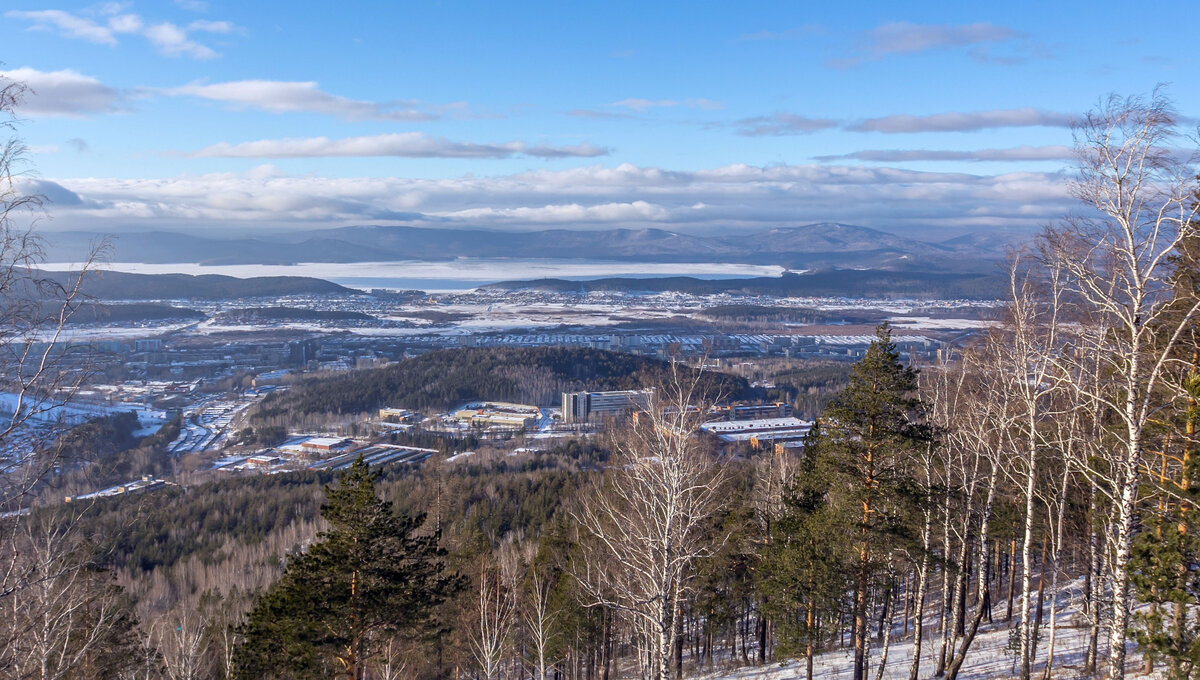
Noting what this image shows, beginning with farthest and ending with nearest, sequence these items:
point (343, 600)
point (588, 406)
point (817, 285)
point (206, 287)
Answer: point (817, 285) → point (206, 287) → point (588, 406) → point (343, 600)

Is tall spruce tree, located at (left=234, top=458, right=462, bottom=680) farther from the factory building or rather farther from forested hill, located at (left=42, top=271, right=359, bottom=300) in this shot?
forested hill, located at (left=42, top=271, right=359, bottom=300)

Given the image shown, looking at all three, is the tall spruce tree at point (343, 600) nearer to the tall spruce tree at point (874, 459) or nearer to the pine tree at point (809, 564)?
the pine tree at point (809, 564)

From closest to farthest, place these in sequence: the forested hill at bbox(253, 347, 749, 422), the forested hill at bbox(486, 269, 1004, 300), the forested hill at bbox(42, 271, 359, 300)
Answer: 1. the forested hill at bbox(253, 347, 749, 422)
2. the forested hill at bbox(42, 271, 359, 300)
3. the forested hill at bbox(486, 269, 1004, 300)

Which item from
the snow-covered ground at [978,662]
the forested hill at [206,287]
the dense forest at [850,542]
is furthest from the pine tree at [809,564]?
the forested hill at [206,287]

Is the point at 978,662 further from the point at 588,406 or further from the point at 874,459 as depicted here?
the point at 588,406

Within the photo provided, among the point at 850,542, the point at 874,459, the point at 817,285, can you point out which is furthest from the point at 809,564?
the point at 817,285

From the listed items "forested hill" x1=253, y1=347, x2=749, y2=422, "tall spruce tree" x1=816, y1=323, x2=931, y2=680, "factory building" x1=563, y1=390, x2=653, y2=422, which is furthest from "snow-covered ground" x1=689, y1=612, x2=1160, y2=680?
"forested hill" x1=253, y1=347, x2=749, y2=422
